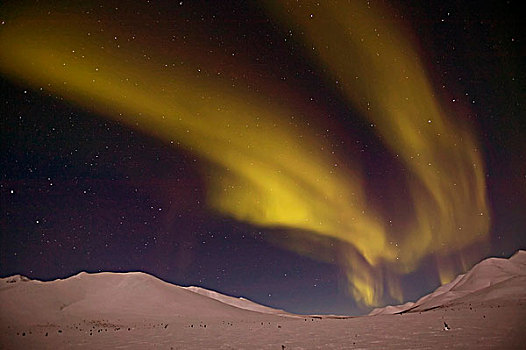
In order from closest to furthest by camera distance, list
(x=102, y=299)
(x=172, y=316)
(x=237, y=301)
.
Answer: (x=172, y=316), (x=102, y=299), (x=237, y=301)

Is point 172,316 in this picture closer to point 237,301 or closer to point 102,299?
point 102,299

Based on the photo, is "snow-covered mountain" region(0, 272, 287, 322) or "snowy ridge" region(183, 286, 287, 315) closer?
"snow-covered mountain" region(0, 272, 287, 322)

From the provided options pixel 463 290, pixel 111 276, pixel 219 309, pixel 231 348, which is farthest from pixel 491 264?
pixel 231 348

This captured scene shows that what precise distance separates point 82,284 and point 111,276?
337 inches

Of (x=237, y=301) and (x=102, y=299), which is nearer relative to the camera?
(x=102, y=299)

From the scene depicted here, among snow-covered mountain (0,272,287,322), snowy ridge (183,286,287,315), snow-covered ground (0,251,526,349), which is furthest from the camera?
snowy ridge (183,286,287,315)

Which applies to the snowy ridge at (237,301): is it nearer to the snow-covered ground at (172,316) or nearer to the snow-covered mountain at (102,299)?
the snow-covered mountain at (102,299)

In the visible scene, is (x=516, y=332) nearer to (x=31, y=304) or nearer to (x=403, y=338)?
(x=403, y=338)

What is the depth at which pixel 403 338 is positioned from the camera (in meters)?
20.1

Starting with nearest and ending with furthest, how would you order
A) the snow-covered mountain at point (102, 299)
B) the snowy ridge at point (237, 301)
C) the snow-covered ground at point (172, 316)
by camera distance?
the snow-covered ground at point (172, 316)
the snow-covered mountain at point (102, 299)
the snowy ridge at point (237, 301)

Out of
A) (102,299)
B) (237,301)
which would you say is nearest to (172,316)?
(102,299)

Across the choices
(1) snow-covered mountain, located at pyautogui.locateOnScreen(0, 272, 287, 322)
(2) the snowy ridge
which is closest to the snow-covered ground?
(1) snow-covered mountain, located at pyautogui.locateOnScreen(0, 272, 287, 322)

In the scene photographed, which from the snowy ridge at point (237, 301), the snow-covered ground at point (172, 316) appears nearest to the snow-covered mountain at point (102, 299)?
the snow-covered ground at point (172, 316)

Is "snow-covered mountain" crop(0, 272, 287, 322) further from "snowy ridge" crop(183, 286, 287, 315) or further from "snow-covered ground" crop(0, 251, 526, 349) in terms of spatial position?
"snowy ridge" crop(183, 286, 287, 315)
